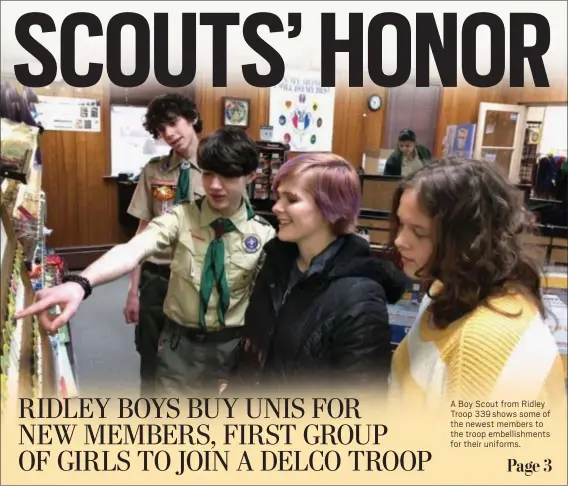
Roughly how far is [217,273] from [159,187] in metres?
0.55

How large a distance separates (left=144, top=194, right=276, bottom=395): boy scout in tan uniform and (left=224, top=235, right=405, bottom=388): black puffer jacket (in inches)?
8.4

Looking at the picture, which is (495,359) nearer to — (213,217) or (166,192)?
(213,217)

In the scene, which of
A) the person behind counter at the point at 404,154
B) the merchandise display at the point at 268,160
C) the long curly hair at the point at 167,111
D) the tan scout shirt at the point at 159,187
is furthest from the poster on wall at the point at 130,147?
the long curly hair at the point at 167,111

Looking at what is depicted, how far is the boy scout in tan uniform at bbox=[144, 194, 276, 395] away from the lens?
1.08m

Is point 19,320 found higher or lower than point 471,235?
lower

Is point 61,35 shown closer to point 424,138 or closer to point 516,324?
point 516,324

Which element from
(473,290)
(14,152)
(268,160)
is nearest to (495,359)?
(473,290)

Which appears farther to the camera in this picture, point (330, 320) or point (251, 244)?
point (251, 244)

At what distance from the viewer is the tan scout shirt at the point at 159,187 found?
1.50 meters

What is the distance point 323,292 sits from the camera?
2.57ft

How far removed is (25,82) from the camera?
2.28 feet

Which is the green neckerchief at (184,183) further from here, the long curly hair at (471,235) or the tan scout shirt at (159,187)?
the long curly hair at (471,235)

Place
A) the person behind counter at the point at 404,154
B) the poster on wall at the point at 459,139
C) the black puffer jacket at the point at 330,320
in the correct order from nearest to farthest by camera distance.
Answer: the black puffer jacket at the point at 330,320, the person behind counter at the point at 404,154, the poster on wall at the point at 459,139

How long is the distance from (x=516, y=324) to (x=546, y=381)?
0.08 metres
